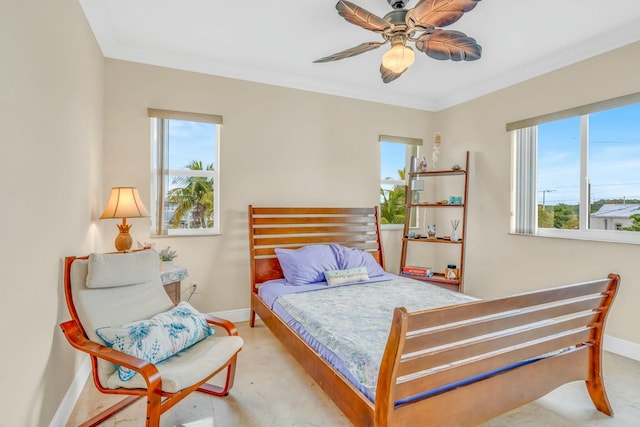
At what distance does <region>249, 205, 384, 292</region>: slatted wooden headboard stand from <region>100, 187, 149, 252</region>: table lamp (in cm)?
110

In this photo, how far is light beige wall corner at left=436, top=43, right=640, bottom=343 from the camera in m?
2.82

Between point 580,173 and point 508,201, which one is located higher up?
point 580,173

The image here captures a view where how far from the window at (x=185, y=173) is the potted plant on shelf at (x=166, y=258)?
27cm

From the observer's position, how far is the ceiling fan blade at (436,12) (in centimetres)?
180

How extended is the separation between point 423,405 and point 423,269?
2700 millimetres

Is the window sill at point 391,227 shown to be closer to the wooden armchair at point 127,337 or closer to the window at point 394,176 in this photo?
the window at point 394,176

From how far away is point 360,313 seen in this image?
2359 millimetres

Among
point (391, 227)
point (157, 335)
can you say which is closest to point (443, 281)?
point (391, 227)

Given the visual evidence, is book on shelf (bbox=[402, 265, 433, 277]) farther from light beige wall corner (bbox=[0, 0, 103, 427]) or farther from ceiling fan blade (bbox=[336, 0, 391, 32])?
light beige wall corner (bbox=[0, 0, 103, 427])

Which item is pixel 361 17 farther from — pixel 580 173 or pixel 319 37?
pixel 580 173

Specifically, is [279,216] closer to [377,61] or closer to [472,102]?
[377,61]

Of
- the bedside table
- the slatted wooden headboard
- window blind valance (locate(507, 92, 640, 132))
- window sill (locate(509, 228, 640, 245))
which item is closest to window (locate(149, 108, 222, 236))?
the slatted wooden headboard

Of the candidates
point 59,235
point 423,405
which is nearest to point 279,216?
point 59,235

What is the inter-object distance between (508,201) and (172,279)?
356 cm
